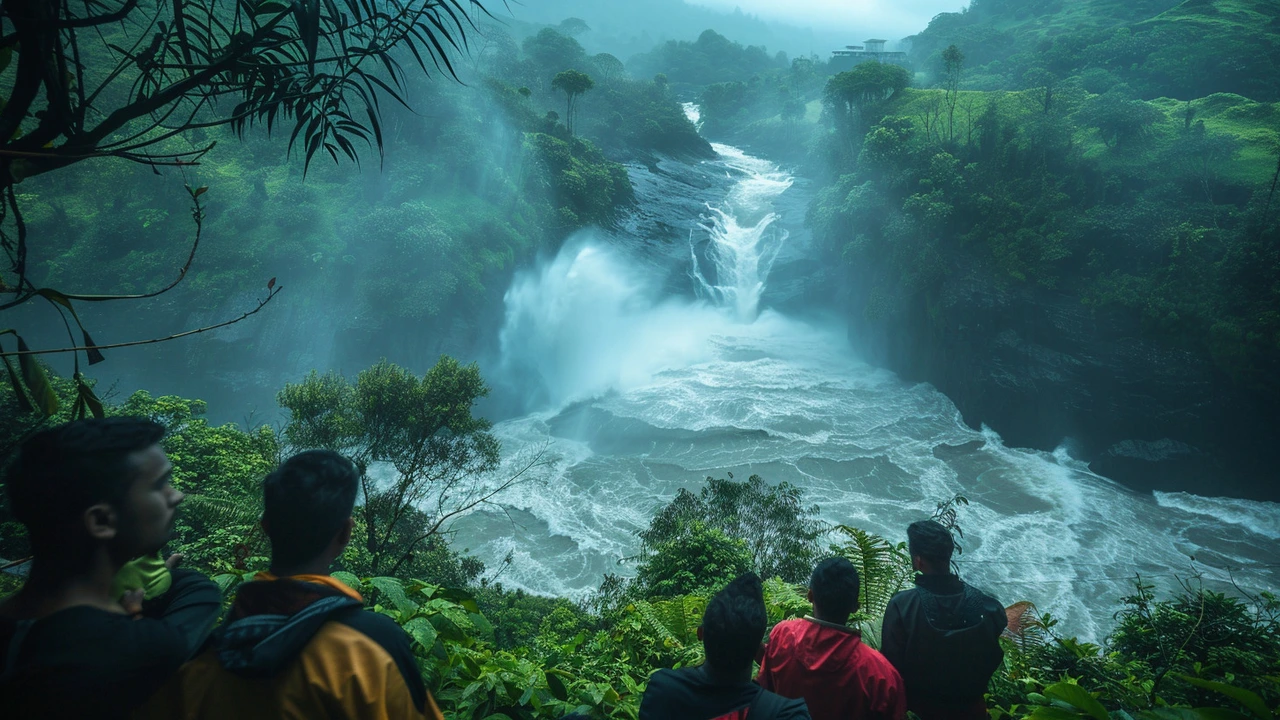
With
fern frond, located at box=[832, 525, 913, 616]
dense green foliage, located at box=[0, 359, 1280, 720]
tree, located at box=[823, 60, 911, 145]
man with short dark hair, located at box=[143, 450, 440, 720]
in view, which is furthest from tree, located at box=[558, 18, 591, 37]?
man with short dark hair, located at box=[143, 450, 440, 720]

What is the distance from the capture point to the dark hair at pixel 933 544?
2.88m

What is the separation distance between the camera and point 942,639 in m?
2.71

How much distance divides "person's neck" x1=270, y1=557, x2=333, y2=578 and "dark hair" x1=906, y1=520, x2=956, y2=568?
8.21 ft

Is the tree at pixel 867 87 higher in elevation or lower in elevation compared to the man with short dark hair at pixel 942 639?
higher

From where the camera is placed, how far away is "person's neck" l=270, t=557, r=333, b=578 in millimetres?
1460

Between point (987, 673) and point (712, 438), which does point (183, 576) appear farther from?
point (712, 438)

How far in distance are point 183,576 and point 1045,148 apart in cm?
2703

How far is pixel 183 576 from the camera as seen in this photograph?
156 cm

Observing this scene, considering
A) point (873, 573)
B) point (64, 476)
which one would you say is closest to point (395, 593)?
point (64, 476)

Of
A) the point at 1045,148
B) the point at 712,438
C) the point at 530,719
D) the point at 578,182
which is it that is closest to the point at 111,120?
the point at 530,719

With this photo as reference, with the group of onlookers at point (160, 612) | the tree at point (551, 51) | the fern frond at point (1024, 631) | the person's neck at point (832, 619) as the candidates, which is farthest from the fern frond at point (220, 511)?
the tree at point (551, 51)

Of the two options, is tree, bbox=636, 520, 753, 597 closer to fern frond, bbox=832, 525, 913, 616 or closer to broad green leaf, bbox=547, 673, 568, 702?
fern frond, bbox=832, 525, 913, 616

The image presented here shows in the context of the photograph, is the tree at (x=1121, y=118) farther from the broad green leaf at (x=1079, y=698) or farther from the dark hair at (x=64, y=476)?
the dark hair at (x=64, y=476)

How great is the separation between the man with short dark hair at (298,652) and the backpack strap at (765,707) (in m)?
0.93
